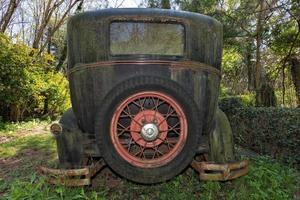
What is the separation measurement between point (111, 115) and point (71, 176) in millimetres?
851

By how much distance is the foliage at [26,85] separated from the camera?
977 centimetres

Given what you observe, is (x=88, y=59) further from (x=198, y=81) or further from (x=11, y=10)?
(x=11, y=10)

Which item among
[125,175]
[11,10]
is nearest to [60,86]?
[11,10]

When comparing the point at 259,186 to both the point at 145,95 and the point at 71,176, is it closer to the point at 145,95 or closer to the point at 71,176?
→ the point at 145,95

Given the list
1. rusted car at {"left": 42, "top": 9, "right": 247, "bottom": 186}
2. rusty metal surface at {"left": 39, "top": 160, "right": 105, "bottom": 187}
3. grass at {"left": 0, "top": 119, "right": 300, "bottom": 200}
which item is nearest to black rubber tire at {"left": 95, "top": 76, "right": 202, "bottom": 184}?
rusted car at {"left": 42, "top": 9, "right": 247, "bottom": 186}

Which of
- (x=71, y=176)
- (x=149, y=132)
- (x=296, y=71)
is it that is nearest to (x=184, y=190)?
(x=149, y=132)

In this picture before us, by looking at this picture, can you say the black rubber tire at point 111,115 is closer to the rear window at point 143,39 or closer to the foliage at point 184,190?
the rear window at point 143,39

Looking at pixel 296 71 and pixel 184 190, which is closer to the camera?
pixel 184 190

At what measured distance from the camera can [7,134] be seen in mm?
8891

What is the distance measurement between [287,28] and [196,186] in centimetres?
896

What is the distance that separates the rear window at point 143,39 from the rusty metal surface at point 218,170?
121 cm

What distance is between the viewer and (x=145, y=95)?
327 centimetres

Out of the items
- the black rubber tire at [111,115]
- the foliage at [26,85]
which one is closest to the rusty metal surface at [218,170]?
the black rubber tire at [111,115]

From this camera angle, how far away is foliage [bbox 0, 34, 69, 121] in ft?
32.1
